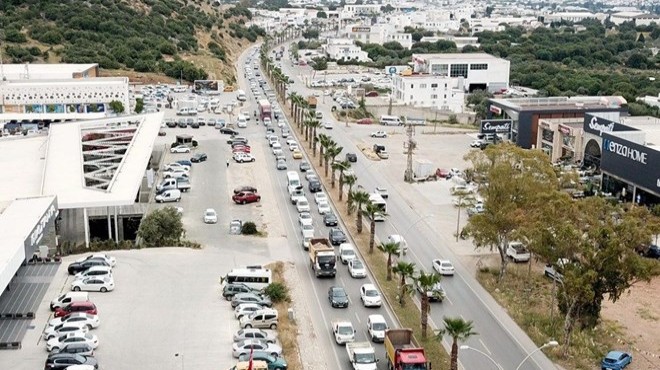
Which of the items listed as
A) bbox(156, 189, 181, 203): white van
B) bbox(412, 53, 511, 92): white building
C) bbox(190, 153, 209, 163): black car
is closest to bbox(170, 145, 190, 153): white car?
bbox(190, 153, 209, 163): black car

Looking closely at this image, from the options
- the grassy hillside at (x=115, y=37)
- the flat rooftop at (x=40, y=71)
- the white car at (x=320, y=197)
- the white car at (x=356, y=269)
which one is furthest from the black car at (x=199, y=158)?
the grassy hillside at (x=115, y=37)

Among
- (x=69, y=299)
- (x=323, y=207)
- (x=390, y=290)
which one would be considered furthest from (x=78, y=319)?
(x=323, y=207)

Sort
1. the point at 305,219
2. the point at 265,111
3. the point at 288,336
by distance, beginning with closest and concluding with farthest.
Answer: the point at 288,336
the point at 305,219
the point at 265,111

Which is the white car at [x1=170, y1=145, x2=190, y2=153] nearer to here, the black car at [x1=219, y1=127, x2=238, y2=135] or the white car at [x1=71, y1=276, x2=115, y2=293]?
the black car at [x1=219, y1=127, x2=238, y2=135]

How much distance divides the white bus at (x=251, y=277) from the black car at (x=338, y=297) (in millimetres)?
3080

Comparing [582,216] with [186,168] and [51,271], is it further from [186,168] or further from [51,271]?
[186,168]

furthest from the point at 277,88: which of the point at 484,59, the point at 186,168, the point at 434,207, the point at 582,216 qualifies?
the point at 582,216

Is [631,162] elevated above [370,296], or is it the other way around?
[631,162]

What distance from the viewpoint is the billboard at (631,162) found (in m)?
51.3

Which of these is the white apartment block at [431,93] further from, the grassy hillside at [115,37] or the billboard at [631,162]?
the billboard at [631,162]

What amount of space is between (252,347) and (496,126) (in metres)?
50.6

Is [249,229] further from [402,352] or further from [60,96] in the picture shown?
[60,96]

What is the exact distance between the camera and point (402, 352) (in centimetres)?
2806

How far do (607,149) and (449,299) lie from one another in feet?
83.5
